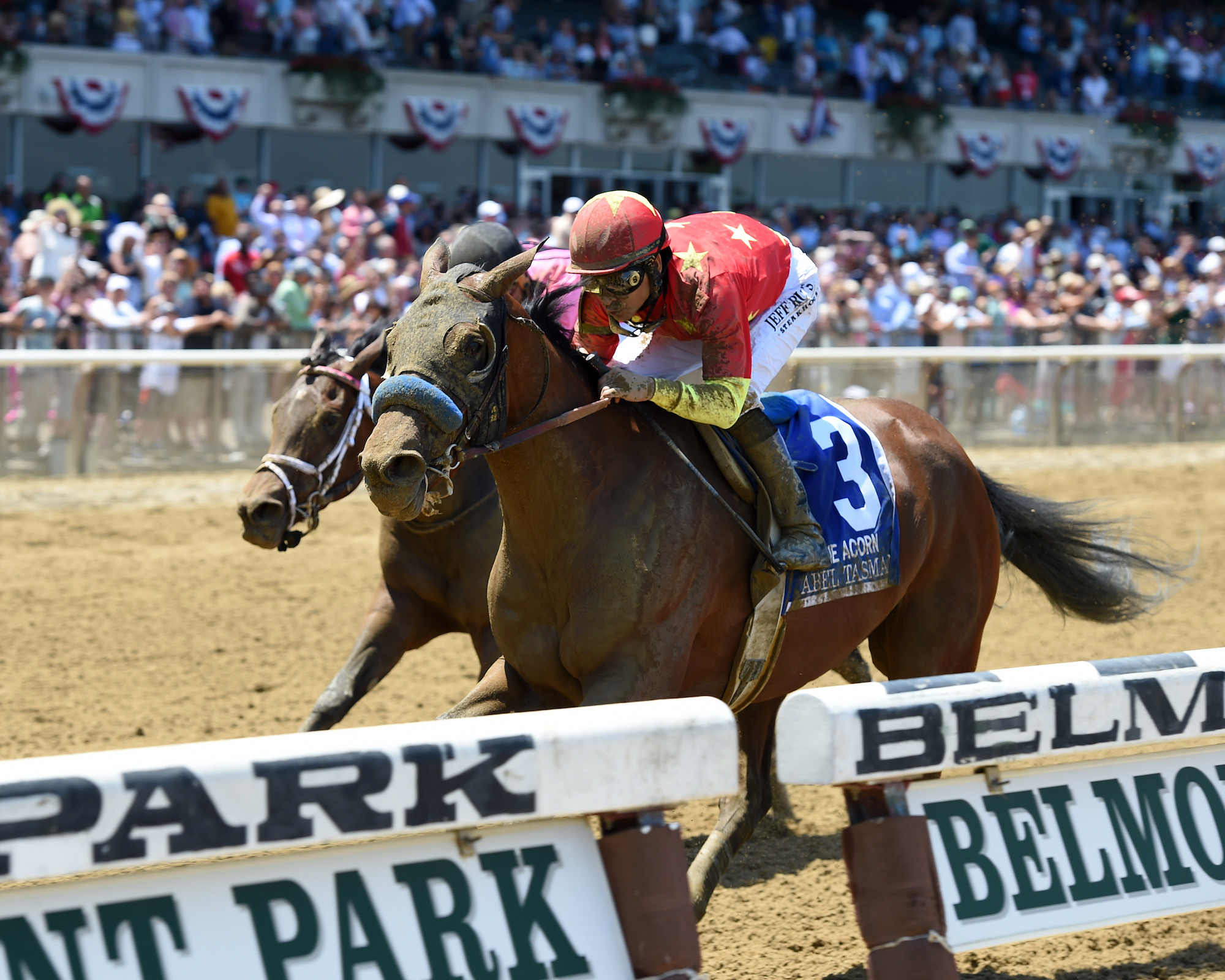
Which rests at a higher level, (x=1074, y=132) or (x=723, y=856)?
(x=1074, y=132)

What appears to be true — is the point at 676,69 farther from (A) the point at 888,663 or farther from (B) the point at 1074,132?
(A) the point at 888,663

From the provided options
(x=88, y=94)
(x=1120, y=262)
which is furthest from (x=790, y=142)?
(x=88, y=94)

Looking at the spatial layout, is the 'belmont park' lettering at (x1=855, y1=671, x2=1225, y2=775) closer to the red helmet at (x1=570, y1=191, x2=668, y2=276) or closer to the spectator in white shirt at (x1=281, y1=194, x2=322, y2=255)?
the red helmet at (x1=570, y1=191, x2=668, y2=276)

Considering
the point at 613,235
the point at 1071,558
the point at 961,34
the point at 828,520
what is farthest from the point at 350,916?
the point at 961,34

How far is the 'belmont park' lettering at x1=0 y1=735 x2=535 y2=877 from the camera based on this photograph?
195cm

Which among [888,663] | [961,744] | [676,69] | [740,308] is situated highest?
[676,69]

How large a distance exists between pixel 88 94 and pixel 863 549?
17.2 m

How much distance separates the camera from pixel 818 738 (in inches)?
95.3

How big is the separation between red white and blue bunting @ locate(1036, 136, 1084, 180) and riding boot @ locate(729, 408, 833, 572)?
81.6 feet

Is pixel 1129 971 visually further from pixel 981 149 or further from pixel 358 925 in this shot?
pixel 981 149

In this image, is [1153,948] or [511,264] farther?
[1153,948]

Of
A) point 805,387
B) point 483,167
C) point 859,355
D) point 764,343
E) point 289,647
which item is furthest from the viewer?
point 483,167

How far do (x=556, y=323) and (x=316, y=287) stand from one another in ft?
28.9

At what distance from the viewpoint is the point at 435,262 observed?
3.43 m
